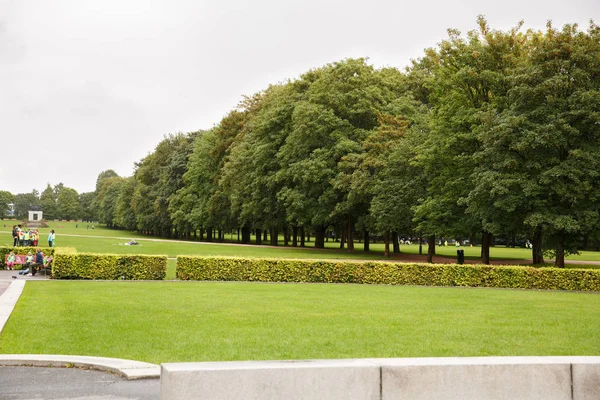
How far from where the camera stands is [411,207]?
128ft

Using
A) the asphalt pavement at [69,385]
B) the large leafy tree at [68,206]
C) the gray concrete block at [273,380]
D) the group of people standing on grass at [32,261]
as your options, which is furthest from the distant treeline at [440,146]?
the large leafy tree at [68,206]

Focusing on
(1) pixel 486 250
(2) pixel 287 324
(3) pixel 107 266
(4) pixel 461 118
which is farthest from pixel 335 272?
(1) pixel 486 250

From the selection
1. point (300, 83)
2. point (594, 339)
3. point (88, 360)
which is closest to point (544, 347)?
point (594, 339)

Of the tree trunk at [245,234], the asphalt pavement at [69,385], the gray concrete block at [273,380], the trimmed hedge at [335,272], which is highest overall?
the tree trunk at [245,234]

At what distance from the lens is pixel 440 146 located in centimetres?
3600

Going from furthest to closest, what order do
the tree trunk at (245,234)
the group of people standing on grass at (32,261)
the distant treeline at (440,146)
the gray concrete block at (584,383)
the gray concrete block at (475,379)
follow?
the tree trunk at (245,234), the distant treeline at (440,146), the group of people standing on grass at (32,261), the gray concrete block at (584,383), the gray concrete block at (475,379)

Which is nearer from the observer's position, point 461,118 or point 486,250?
point 461,118

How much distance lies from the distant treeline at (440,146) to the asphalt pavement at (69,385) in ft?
83.3

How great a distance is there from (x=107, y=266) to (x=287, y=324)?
14.4 m

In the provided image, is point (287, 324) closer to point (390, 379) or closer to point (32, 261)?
point (390, 379)

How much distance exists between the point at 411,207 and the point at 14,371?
107 ft

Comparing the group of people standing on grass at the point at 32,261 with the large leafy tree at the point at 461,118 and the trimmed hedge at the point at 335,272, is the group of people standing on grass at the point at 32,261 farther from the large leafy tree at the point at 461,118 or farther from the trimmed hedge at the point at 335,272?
the large leafy tree at the point at 461,118

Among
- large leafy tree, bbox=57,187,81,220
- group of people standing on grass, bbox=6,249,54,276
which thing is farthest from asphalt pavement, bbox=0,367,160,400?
large leafy tree, bbox=57,187,81,220

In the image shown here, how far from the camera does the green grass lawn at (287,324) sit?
10.3 m
